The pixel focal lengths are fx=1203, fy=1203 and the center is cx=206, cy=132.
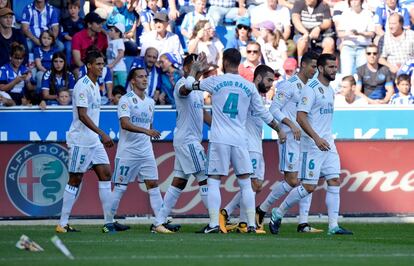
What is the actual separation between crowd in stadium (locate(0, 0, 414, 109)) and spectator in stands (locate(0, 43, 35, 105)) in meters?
0.02

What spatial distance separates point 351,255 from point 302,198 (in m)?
3.57

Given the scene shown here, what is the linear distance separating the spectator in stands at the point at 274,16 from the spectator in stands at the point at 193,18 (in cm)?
104

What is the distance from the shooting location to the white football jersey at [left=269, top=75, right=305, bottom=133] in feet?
51.9

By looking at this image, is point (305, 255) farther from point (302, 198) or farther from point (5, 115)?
point (5, 115)

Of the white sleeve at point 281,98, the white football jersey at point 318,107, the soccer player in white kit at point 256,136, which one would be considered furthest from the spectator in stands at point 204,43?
the white football jersey at point 318,107

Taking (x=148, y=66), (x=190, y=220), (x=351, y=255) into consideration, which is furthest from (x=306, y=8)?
(x=351, y=255)

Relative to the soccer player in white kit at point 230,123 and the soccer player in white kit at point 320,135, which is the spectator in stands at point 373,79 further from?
the soccer player in white kit at point 230,123

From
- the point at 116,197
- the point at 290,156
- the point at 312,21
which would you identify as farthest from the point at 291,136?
the point at 312,21

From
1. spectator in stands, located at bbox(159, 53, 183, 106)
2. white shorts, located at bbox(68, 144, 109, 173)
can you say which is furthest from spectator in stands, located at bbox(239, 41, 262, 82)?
white shorts, located at bbox(68, 144, 109, 173)

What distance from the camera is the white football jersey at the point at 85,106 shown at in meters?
15.2

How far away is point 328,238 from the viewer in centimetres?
1452

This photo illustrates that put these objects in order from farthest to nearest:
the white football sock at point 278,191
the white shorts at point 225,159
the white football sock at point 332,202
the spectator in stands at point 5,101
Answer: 1. the spectator in stands at point 5,101
2. the white football sock at point 278,191
3. the white football sock at point 332,202
4. the white shorts at point 225,159

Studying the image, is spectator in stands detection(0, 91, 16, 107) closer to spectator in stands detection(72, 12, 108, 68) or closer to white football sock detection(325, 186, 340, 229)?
spectator in stands detection(72, 12, 108, 68)

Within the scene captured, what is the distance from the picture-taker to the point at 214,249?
12.5 metres
